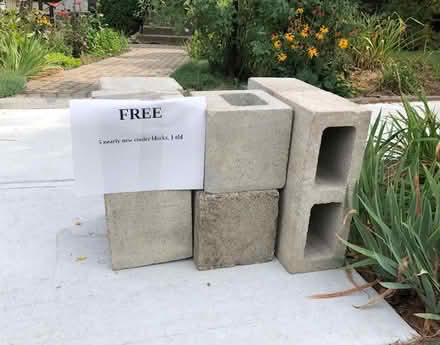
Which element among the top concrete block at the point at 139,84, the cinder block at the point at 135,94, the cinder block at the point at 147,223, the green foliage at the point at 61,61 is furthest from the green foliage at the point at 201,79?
the cinder block at the point at 147,223

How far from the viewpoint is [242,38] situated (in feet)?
22.5

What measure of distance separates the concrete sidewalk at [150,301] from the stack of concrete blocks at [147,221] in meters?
0.08

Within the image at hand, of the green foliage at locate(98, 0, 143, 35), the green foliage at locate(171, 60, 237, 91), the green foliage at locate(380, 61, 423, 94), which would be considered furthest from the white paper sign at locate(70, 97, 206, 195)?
the green foliage at locate(98, 0, 143, 35)

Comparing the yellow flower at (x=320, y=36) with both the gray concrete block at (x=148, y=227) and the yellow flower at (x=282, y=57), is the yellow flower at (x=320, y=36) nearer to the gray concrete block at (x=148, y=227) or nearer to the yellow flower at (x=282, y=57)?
the yellow flower at (x=282, y=57)

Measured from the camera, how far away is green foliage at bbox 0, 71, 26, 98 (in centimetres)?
562

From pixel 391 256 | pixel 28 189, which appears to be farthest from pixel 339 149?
pixel 28 189

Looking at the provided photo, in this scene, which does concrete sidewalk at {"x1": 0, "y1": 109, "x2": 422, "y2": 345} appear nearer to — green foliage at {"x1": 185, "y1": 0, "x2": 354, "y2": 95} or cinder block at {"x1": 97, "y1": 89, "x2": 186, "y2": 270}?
cinder block at {"x1": 97, "y1": 89, "x2": 186, "y2": 270}

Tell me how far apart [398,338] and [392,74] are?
5741 millimetres

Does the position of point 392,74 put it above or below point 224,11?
below

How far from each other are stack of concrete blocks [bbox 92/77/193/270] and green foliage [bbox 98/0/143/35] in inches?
550

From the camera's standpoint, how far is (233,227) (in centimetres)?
241

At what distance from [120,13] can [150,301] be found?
48.8 ft

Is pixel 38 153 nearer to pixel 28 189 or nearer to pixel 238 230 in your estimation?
pixel 28 189

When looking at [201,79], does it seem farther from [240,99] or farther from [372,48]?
[240,99]
